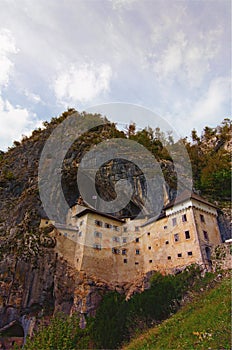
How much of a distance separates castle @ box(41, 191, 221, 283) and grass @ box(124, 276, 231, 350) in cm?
736

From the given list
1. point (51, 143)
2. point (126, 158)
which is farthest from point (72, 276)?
point (51, 143)

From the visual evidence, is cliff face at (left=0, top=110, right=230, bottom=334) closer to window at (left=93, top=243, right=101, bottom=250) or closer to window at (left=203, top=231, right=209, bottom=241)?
window at (left=93, top=243, right=101, bottom=250)

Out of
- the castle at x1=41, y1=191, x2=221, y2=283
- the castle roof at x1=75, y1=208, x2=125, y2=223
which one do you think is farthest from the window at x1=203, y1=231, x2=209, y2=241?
the castle roof at x1=75, y1=208, x2=125, y2=223

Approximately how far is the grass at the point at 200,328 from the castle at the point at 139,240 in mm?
7360

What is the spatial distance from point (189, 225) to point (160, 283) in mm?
7436

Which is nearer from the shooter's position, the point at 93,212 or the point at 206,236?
the point at 206,236

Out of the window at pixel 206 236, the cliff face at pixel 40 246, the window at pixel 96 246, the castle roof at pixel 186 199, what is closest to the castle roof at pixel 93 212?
the cliff face at pixel 40 246

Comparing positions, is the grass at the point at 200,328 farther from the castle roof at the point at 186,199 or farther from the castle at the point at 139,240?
the castle roof at the point at 186,199

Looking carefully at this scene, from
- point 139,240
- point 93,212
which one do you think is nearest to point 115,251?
point 139,240

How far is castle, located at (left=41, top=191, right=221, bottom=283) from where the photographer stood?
28.6 metres

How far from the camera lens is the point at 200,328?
14.3 meters

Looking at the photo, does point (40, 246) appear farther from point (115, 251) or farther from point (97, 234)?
point (115, 251)

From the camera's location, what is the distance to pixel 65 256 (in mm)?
32312

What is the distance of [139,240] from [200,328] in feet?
68.9
